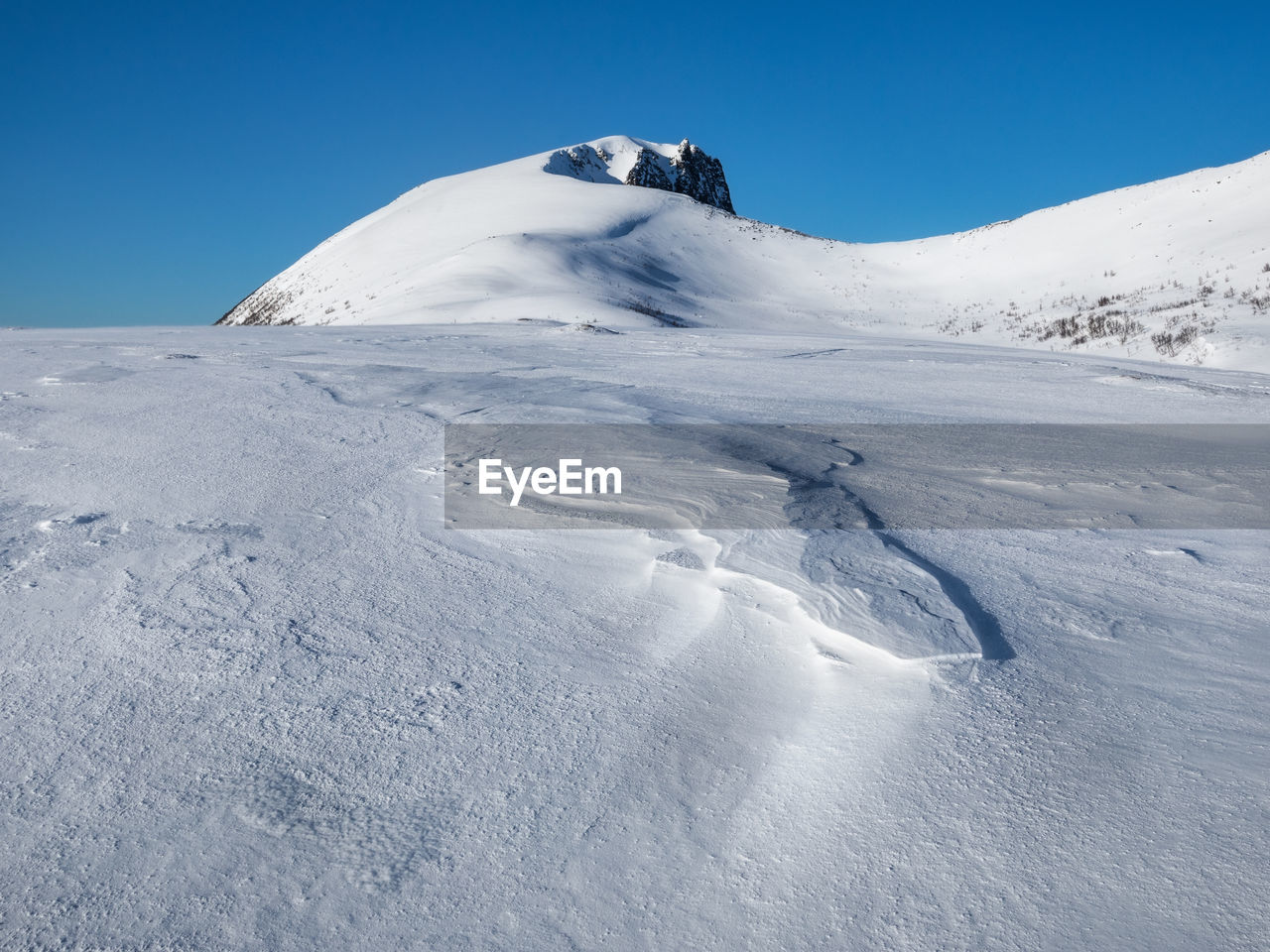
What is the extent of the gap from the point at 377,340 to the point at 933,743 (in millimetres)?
9366

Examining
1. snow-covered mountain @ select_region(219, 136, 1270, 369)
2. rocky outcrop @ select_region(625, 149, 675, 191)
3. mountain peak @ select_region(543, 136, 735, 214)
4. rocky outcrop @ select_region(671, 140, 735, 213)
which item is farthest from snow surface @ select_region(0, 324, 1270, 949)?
rocky outcrop @ select_region(671, 140, 735, 213)

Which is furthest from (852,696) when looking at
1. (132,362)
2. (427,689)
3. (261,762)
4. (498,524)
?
(132,362)

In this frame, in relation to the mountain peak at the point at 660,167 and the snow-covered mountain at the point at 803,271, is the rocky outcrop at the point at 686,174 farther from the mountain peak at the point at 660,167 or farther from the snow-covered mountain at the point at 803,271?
the snow-covered mountain at the point at 803,271

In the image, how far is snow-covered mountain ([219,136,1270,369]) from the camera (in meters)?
18.8

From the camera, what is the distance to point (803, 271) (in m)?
34.9

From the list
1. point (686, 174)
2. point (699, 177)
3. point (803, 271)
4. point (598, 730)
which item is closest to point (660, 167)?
point (686, 174)

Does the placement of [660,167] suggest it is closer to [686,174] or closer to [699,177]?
[686,174]

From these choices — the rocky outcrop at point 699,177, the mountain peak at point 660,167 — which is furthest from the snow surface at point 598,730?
the rocky outcrop at point 699,177

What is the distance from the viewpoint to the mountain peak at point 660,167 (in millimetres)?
79188

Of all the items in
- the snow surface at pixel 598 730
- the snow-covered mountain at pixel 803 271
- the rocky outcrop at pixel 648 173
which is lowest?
the snow surface at pixel 598 730

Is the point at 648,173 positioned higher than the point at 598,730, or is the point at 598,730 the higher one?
the point at 648,173

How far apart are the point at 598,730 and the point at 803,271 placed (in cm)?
3463

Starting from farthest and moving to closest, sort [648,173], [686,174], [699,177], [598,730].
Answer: [699,177], [686,174], [648,173], [598,730]

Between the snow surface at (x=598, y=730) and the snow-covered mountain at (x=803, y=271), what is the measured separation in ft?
33.1
